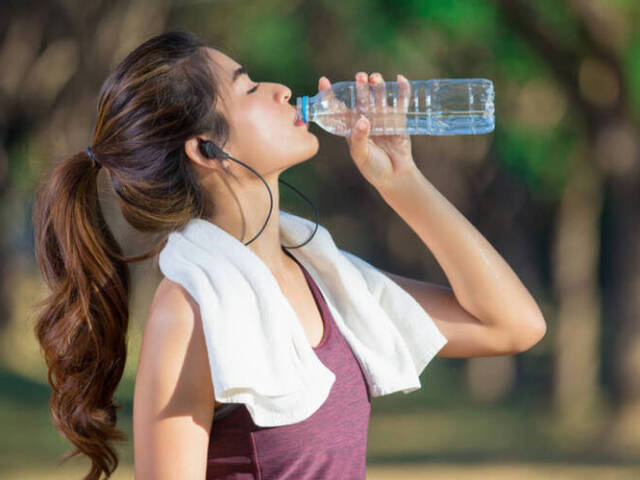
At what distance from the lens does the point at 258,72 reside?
9.95 m

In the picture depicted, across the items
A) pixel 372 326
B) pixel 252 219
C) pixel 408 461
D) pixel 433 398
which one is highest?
pixel 252 219

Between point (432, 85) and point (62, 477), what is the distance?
5.19 metres

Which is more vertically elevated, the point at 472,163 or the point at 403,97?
the point at 403,97

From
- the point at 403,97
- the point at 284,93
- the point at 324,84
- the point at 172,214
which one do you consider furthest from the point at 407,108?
the point at 172,214

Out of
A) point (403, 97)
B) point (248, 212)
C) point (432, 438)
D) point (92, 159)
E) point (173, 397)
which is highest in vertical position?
point (403, 97)

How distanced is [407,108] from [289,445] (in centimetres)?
97

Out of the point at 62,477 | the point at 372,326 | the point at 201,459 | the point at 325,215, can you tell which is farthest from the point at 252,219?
the point at 325,215

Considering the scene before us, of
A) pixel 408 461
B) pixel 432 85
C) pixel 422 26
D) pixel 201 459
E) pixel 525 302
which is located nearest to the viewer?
pixel 201 459

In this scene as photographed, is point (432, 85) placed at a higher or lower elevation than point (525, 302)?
higher

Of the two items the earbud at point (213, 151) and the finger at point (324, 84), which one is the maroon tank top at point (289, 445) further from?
the finger at point (324, 84)

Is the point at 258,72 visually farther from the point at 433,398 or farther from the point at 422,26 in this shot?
the point at 433,398

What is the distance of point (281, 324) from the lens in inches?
78.8

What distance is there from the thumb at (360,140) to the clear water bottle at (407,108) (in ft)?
0.37

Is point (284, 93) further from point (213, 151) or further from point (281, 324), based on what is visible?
point (281, 324)
